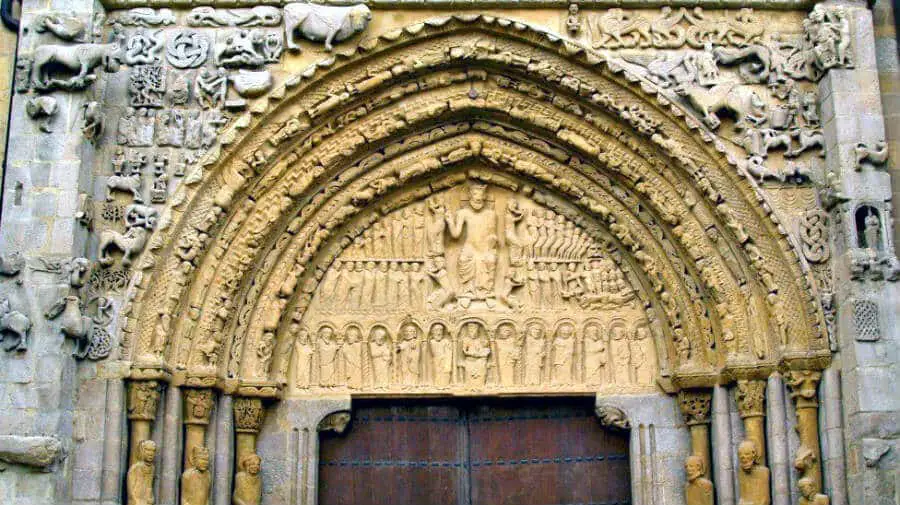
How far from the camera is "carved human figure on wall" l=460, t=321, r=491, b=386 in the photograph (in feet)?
36.5

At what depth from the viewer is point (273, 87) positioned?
1068cm

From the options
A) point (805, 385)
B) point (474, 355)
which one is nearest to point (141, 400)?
point (474, 355)

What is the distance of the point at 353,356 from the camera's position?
1117cm

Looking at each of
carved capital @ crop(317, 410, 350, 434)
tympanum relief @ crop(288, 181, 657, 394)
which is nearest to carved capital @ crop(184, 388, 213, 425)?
tympanum relief @ crop(288, 181, 657, 394)

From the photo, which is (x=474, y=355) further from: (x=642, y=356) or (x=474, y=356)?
(x=642, y=356)

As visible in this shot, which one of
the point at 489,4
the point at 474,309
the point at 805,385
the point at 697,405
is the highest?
the point at 489,4

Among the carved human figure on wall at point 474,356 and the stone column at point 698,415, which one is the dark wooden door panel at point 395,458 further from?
the stone column at point 698,415

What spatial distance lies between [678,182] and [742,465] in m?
2.52

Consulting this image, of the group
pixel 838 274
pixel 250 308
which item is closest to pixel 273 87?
pixel 250 308

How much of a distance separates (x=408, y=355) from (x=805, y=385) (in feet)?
11.4

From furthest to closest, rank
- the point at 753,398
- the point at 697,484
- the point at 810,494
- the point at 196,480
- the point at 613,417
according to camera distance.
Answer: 1. the point at 613,417
2. the point at 697,484
3. the point at 753,398
4. the point at 196,480
5. the point at 810,494

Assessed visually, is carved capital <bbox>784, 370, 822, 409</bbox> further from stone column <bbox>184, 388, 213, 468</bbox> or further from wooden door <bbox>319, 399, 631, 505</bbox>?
stone column <bbox>184, 388, 213, 468</bbox>

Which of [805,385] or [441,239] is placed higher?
[441,239]

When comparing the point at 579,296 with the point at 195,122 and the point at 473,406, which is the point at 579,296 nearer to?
the point at 473,406
